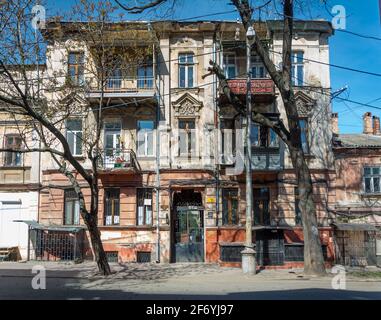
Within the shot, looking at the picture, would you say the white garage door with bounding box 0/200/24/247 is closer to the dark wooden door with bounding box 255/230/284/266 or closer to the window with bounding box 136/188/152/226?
the window with bounding box 136/188/152/226

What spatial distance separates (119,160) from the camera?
21250 mm

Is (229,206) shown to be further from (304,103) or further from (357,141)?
(357,141)

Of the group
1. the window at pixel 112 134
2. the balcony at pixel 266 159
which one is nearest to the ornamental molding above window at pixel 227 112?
the balcony at pixel 266 159

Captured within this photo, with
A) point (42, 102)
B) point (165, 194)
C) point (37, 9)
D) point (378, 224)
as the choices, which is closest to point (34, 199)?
point (165, 194)

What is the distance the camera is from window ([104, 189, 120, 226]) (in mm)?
21789

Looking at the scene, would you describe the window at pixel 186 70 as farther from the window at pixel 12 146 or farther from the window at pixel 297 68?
the window at pixel 12 146

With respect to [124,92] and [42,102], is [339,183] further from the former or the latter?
[42,102]

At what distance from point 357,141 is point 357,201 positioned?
3871 mm

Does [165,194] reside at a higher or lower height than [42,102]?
lower

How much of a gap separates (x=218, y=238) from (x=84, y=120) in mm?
9287

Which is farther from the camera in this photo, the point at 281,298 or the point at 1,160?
the point at 1,160

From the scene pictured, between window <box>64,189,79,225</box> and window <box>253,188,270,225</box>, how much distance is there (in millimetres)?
9314

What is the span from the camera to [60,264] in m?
19.4

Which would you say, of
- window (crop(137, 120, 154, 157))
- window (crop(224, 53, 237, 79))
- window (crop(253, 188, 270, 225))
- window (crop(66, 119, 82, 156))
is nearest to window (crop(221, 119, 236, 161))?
window (crop(253, 188, 270, 225))
